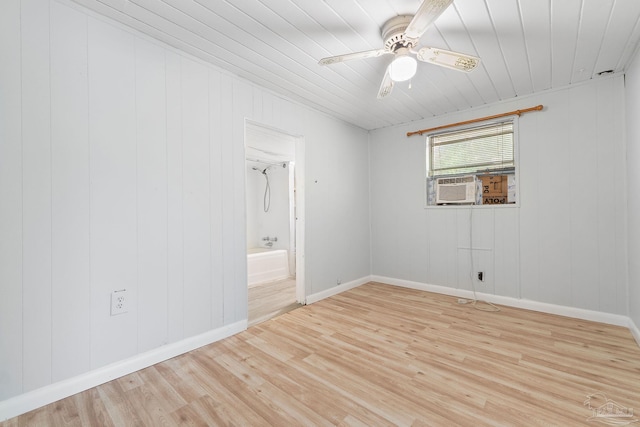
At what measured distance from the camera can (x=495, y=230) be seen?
3.20 m

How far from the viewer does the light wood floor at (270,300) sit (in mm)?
2898

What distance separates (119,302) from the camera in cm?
181

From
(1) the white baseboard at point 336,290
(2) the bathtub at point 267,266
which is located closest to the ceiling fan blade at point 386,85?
(1) the white baseboard at point 336,290

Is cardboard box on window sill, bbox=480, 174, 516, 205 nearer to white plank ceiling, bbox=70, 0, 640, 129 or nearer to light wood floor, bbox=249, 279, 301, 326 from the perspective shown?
white plank ceiling, bbox=70, 0, 640, 129

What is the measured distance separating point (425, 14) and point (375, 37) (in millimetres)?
614

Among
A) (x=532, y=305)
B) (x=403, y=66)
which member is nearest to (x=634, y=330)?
(x=532, y=305)

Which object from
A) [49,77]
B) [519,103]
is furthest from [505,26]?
[49,77]

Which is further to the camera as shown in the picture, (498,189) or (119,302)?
(498,189)

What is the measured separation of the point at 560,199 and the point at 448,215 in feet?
3.65

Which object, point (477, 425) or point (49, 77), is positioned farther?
point (49, 77)

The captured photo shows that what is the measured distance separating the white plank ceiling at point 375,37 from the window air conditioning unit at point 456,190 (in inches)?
41.3

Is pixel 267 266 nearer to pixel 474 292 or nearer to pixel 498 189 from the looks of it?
pixel 474 292

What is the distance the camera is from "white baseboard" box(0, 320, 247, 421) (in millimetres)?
1455

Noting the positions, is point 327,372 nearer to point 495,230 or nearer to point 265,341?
point 265,341
